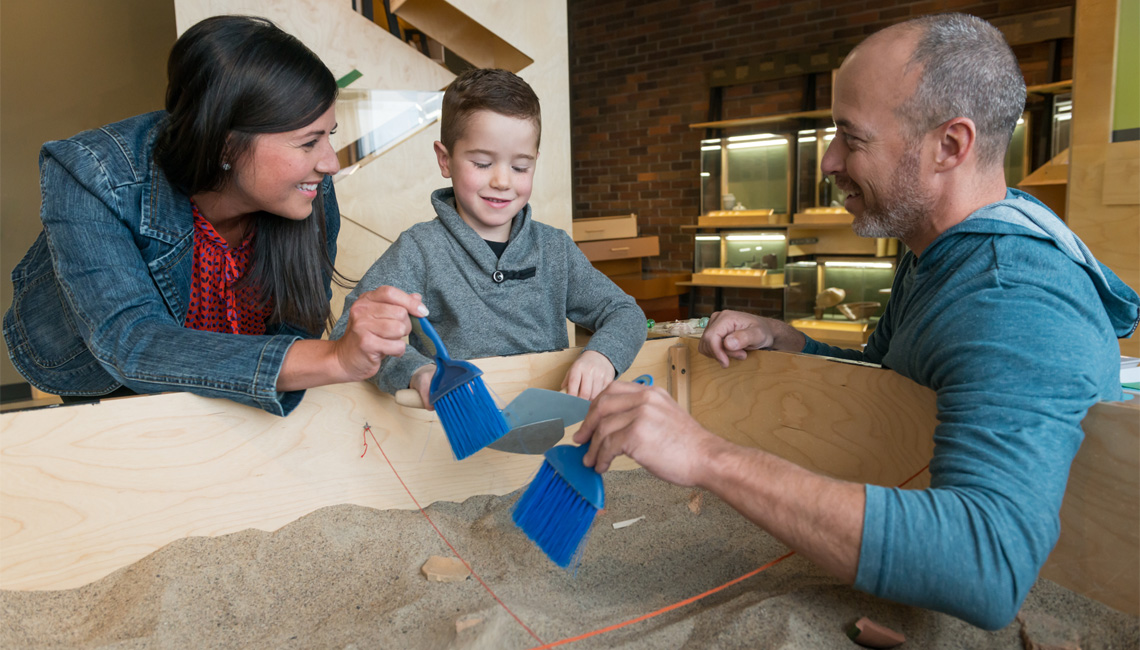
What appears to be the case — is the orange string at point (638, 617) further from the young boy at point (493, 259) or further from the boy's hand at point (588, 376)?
the young boy at point (493, 259)

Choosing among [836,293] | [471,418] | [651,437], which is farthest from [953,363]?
[836,293]

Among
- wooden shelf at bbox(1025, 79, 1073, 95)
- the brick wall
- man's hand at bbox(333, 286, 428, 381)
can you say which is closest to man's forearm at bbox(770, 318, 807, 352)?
man's hand at bbox(333, 286, 428, 381)

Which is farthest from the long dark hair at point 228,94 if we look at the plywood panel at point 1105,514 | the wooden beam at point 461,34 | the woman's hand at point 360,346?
the plywood panel at point 1105,514

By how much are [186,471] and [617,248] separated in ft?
14.6

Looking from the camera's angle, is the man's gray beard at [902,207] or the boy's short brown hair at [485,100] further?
the boy's short brown hair at [485,100]

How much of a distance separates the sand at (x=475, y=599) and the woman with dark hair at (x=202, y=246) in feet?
0.78

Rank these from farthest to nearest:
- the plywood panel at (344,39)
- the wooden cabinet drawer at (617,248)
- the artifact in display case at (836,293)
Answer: the wooden cabinet drawer at (617,248), the artifact in display case at (836,293), the plywood panel at (344,39)

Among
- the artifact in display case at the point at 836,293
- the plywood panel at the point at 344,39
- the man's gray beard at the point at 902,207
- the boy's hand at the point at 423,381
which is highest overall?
the plywood panel at the point at 344,39

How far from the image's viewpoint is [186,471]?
3.59 feet

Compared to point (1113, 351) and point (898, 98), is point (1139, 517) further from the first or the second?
point (898, 98)

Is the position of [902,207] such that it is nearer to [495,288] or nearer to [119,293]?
[495,288]

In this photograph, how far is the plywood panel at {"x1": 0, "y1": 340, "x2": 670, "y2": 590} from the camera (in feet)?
3.32

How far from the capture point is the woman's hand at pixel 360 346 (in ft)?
3.41

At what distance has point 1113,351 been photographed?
3.11 feet
